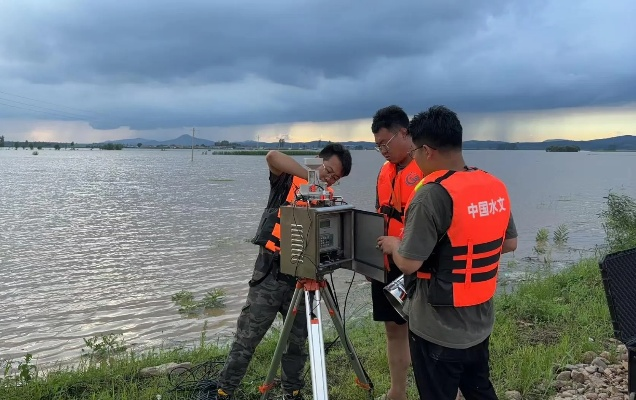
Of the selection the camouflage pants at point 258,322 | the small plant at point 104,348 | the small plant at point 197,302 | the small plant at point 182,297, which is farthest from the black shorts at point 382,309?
the small plant at point 182,297

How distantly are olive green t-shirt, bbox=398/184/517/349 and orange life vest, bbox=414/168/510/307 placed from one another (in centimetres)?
5

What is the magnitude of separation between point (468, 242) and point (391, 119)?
1.35 m

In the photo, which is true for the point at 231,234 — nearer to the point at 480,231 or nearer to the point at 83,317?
the point at 83,317

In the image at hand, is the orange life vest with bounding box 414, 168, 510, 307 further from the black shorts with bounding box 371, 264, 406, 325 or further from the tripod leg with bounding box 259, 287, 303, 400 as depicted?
the black shorts with bounding box 371, 264, 406, 325

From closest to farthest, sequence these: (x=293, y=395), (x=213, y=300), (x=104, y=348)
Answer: (x=293, y=395), (x=104, y=348), (x=213, y=300)

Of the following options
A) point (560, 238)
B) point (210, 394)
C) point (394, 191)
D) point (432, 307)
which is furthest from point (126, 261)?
point (560, 238)

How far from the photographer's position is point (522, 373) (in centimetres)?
387

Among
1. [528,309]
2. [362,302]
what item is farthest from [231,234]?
[528,309]

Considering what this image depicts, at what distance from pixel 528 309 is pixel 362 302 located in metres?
3.07

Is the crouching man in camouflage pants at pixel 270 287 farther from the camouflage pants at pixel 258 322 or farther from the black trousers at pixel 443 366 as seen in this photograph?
the black trousers at pixel 443 366

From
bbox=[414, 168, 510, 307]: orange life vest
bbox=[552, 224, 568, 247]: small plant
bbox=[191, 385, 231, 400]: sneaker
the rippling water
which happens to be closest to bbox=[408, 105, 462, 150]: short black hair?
bbox=[414, 168, 510, 307]: orange life vest

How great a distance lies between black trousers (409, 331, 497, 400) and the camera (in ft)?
8.00

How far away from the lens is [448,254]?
235 cm

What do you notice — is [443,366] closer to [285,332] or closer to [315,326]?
[315,326]
